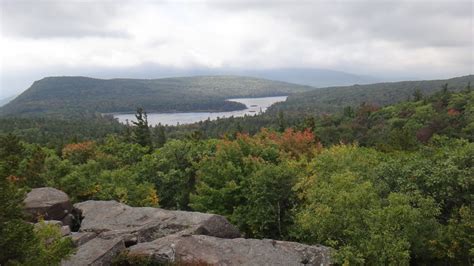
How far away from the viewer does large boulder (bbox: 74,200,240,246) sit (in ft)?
72.5

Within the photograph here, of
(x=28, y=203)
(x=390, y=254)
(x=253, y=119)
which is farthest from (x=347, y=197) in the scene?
(x=253, y=119)

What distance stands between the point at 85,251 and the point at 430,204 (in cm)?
1762

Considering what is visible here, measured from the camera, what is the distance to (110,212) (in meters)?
25.1

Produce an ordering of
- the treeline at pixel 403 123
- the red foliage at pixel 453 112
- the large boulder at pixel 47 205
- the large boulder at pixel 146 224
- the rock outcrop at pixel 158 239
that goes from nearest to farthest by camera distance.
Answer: the rock outcrop at pixel 158 239 < the large boulder at pixel 146 224 < the large boulder at pixel 47 205 < the treeline at pixel 403 123 < the red foliage at pixel 453 112

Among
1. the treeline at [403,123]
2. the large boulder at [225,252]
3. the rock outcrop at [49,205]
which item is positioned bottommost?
the treeline at [403,123]

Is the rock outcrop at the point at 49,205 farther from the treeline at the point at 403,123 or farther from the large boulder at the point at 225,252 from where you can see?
the treeline at the point at 403,123

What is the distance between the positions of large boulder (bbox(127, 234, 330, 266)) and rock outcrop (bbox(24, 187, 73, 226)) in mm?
7402

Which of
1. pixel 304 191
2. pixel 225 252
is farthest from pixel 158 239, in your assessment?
pixel 304 191

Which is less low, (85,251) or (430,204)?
(430,204)

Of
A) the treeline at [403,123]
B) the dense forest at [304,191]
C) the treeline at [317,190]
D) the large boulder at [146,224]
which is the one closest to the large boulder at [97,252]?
the large boulder at [146,224]

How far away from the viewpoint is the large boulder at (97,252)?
727 inches

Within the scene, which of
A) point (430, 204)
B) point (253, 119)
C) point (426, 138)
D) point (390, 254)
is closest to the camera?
point (390, 254)

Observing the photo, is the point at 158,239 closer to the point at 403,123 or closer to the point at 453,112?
the point at 453,112

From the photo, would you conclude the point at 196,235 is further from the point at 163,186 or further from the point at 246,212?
the point at 163,186
